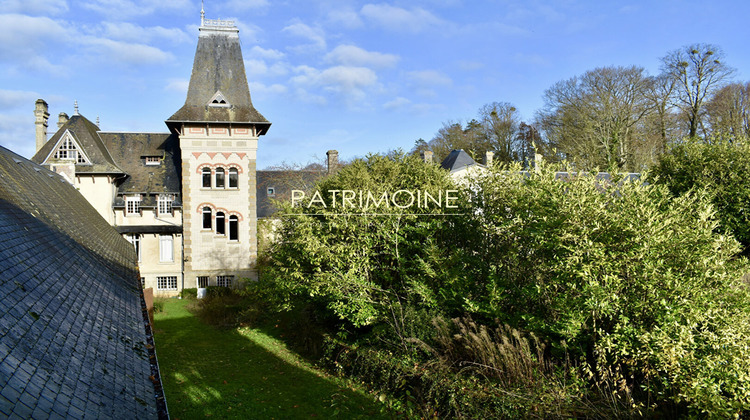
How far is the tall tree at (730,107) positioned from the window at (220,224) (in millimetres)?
34582

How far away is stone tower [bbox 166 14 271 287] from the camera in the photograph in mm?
24469

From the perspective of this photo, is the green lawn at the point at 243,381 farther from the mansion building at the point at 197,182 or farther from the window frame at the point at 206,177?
the window frame at the point at 206,177

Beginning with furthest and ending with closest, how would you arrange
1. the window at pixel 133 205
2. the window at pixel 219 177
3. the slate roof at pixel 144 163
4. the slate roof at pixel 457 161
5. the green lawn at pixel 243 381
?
the slate roof at pixel 457 161 → the slate roof at pixel 144 163 → the window at pixel 133 205 → the window at pixel 219 177 → the green lawn at pixel 243 381

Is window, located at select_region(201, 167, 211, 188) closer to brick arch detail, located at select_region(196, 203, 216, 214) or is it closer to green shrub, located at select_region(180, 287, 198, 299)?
brick arch detail, located at select_region(196, 203, 216, 214)

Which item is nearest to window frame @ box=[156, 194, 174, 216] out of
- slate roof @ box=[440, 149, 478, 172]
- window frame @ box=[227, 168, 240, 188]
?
window frame @ box=[227, 168, 240, 188]

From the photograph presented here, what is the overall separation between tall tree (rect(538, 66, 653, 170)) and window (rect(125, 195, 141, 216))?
30494 millimetres

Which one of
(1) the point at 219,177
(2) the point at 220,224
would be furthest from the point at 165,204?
(1) the point at 219,177

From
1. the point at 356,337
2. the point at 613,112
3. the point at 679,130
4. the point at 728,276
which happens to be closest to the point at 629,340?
the point at 728,276

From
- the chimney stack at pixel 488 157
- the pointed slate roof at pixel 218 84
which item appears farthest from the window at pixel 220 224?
the chimney stack at pixel 488 157

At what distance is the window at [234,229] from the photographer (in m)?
25.2

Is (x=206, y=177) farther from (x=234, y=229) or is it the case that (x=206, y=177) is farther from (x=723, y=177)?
(x=723, y=177)

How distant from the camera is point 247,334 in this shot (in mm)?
19359

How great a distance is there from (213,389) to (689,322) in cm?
1181

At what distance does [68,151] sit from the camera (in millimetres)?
24766
